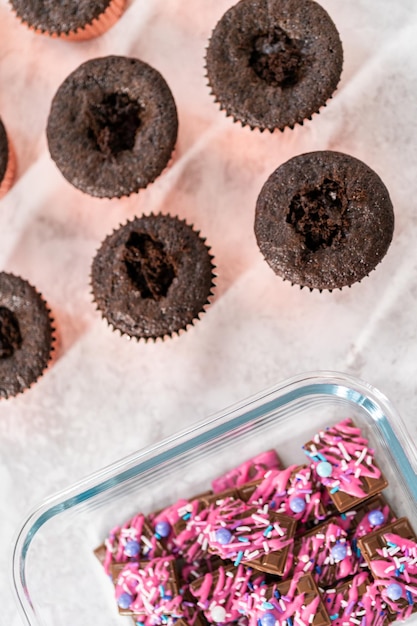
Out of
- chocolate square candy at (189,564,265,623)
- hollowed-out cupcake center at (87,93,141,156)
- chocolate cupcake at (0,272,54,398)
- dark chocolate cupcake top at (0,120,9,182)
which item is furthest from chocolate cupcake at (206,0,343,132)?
chocolate square candy at (189,564,265,623)

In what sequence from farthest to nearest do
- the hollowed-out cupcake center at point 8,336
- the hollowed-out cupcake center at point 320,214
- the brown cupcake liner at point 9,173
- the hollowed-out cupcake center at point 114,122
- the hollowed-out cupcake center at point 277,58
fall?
the brown cupcake liner at point 9,173 < the hollowed-out cupcake center at point 8,336 < the hollowed-out cupcake center at point 114,122 < the hollowed-out cupcake center at point 277,58 < the hollowed-out cupcake center at point 320,214

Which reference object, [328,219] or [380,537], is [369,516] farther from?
[328,219]

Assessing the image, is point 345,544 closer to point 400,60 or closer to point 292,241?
point 292,241

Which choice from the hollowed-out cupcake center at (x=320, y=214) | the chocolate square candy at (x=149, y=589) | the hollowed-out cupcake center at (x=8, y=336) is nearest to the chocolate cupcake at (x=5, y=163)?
the hollowed-out cupcake center at (x=8, y=336)

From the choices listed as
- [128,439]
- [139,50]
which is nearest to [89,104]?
[139,50]

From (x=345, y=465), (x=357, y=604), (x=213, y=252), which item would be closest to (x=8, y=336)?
(x=213, y=252)

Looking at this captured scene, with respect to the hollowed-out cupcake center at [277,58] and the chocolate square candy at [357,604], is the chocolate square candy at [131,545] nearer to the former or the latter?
the chocolate square candy at [357,604]

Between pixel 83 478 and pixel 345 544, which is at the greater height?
pixel 83 478

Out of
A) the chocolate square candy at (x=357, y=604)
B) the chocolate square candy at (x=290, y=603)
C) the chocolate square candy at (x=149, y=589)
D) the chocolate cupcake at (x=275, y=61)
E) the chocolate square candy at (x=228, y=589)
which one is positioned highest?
the chocolate cupcake at (x=275, y=61)
